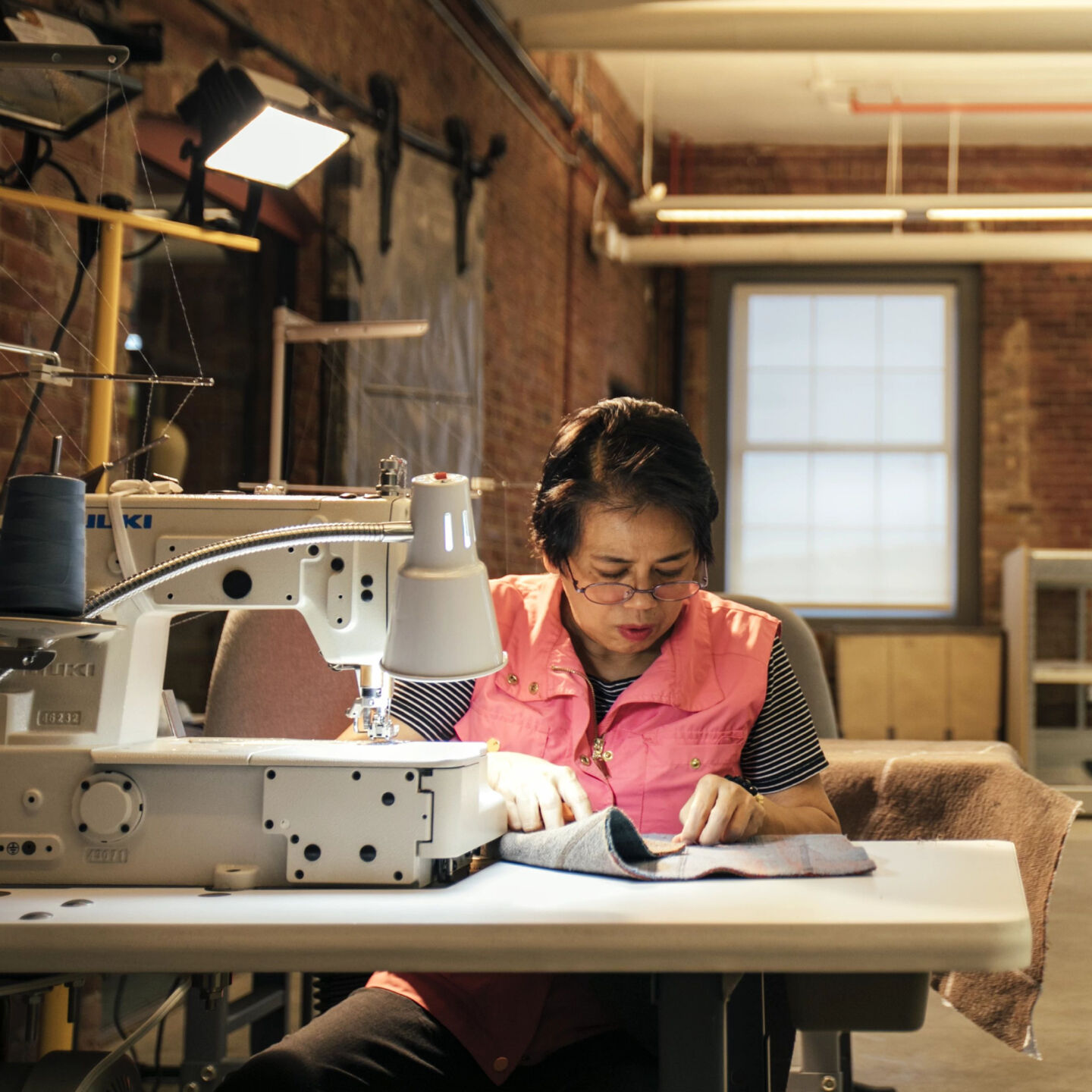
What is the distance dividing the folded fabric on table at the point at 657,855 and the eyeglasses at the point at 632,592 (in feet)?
1.20

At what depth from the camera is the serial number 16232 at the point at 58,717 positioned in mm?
1372

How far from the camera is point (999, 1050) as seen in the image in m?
3.13

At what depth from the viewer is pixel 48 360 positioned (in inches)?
71.1

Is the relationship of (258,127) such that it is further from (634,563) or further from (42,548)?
(42,548)

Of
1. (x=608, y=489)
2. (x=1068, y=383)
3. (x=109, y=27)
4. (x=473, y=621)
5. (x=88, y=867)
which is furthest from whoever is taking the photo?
(x=1068, y=383)

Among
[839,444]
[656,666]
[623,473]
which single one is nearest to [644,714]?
[656,666]

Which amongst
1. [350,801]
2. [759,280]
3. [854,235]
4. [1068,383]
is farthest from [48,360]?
[1068,383]

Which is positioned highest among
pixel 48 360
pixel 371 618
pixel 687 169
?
pixel 687 169

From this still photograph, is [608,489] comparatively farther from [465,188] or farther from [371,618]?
[465,188]

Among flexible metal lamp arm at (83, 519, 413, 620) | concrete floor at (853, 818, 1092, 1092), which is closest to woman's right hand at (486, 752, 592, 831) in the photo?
flexible metal lamp arm at (83, 519, 413, 620)

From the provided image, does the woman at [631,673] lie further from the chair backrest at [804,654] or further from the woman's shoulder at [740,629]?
the chair backrest at [804,654]

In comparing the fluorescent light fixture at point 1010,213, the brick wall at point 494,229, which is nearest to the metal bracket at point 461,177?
the brick wall at point 494,229

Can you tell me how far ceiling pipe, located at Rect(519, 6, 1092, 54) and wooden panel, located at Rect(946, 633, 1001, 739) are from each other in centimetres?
332

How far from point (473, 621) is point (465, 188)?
399 cm
